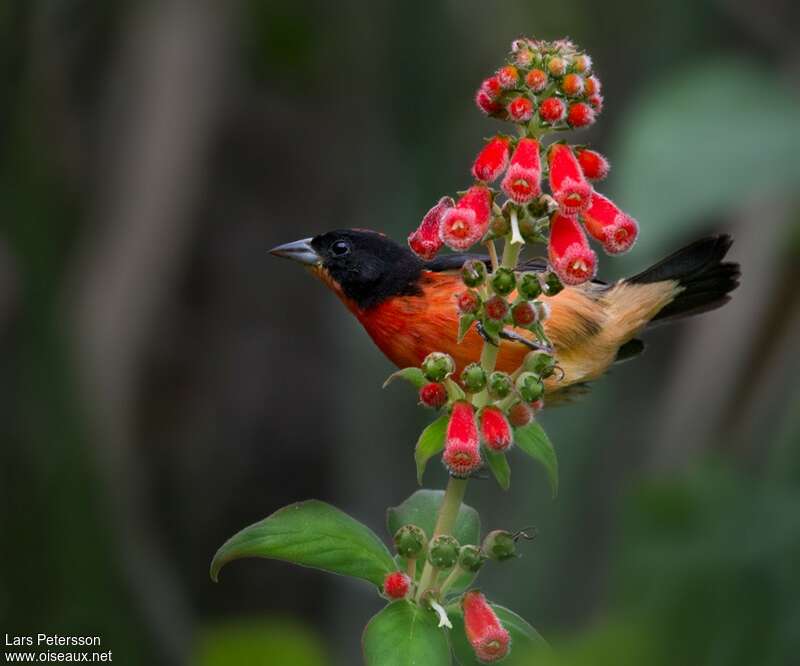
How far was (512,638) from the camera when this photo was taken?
6.77ft

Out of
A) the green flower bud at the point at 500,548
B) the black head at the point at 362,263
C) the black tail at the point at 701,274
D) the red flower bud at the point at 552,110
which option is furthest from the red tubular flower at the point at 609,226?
the black head at the point at 362,263

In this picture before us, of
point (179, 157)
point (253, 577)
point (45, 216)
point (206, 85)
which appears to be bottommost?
point (253, 577)

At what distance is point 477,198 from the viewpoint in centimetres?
203

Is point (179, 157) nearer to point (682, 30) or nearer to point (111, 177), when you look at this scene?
point (111, 177)

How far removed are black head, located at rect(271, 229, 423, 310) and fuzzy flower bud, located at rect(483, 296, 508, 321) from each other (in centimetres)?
135

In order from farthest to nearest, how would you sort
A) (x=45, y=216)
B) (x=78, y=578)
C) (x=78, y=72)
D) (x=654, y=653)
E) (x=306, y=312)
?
(x=306, y=312), (x=78, y=72), (x=45, y=216), (x=78, y=578), (x=654, y=653)

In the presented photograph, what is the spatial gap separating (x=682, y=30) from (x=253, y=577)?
4.05 m

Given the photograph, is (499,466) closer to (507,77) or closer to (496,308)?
(496,308)

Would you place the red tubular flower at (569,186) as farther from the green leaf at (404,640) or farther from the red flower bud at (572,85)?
the green leaf at (404,640)

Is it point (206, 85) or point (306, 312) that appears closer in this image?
point (206, 85)

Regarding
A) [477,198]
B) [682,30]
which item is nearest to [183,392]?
[682,30]

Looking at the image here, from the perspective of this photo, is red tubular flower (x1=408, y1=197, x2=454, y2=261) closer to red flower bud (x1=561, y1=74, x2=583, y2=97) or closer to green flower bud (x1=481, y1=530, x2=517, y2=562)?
red flower bud (x1=561, y1=74, x2=583, y2=97)

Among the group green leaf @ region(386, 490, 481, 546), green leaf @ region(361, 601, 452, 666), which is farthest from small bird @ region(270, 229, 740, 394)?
green leaf @ region(361, 601, 452, 666)

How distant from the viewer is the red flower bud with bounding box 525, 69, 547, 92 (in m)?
2.00
